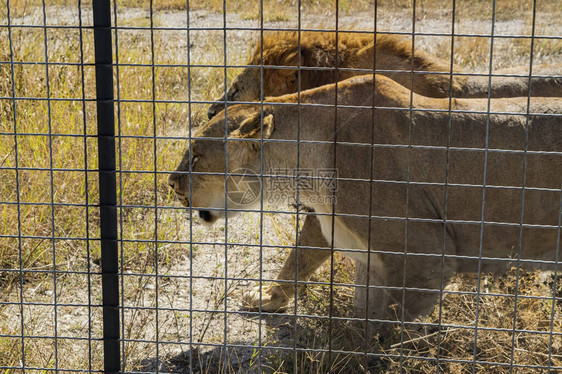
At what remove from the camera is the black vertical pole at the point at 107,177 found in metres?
3.21

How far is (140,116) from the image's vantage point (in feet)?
22.7

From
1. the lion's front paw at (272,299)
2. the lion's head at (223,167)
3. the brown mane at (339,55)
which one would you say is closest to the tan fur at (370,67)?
the brown mane at (339,55)

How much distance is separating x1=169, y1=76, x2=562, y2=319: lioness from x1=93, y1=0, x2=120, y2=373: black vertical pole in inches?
33.0

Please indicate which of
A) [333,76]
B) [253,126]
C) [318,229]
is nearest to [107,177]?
[253,126]

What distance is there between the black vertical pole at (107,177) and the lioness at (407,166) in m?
0.84

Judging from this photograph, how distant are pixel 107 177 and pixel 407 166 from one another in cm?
170

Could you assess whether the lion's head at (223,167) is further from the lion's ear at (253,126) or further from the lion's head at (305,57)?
the lion's head at (305,57)

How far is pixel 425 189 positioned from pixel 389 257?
0.47 meters

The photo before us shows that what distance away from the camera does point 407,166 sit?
165 inches

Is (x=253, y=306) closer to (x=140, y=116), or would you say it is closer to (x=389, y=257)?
(x=389, y=257)

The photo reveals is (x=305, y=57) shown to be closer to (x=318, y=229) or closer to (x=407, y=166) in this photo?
(x=318, y=229)

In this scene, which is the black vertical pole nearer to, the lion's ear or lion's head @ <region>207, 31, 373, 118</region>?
the lion's ear

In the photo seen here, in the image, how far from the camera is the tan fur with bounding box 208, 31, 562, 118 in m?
5.42

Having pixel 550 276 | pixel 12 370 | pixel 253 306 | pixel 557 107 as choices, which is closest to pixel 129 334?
pixel 12 370
